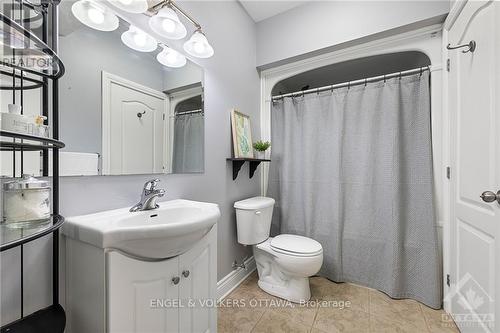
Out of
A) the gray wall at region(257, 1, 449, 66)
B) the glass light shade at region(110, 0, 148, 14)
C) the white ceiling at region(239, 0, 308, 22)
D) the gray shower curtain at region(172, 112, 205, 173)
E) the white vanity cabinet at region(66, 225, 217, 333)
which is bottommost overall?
the white vanity cabinet at region(66, 225, 217, 333)

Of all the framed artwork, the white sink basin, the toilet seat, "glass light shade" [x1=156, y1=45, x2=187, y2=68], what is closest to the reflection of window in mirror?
"glass light shade" [x1=156, y1=45, x2=187, y2=68]

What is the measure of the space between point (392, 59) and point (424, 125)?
54.7 inches

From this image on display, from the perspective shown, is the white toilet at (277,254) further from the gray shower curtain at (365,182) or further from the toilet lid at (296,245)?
the gray shower curtain at (365,182)

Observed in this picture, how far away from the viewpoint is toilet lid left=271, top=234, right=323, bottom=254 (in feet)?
5.15

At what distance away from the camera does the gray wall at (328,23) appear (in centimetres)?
158

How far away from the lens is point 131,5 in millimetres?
1000

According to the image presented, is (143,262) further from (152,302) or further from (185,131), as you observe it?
(185,131)

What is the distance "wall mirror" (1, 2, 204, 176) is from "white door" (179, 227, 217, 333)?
524mm

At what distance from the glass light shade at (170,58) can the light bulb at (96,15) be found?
1.03ft

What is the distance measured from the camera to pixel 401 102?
5.53 feet

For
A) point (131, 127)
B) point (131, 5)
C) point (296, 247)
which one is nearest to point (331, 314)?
point (296, 247)

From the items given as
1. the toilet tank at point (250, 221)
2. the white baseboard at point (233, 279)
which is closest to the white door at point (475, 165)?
the toilet tank at point (250, 221)

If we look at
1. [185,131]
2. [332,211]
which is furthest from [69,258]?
[332,211]

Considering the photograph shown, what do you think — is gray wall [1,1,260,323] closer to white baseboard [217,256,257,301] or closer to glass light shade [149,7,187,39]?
white baseboard [217,256,257,301]
